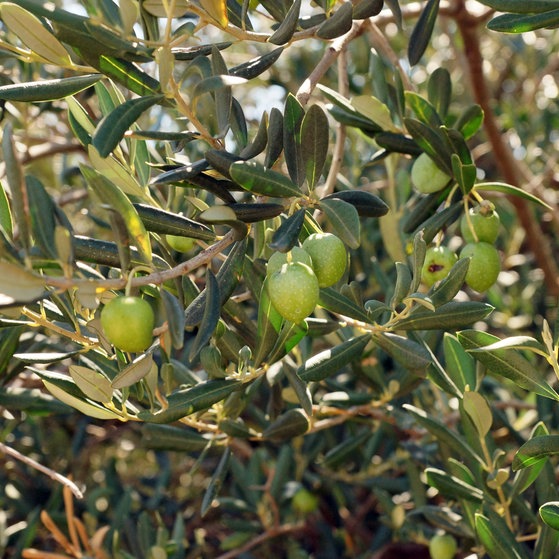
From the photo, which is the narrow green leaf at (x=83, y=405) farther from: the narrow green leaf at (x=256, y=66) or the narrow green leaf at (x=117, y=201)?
the narrow green leaf at (x=256, y=66)

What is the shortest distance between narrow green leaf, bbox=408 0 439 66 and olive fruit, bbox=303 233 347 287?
0.67 metres

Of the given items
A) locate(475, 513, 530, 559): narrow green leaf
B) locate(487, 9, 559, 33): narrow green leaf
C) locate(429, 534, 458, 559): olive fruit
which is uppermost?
locate(487, 9, 559, 33): narrow green leaf

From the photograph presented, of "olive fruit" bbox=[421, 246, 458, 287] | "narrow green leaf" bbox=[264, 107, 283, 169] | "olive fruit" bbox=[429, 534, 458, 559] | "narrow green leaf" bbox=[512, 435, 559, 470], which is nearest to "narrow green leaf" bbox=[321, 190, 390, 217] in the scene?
"narrow green leaf" bbox=[264, 107, 283, 169]

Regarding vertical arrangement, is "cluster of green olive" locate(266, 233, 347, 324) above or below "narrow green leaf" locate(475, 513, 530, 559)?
above

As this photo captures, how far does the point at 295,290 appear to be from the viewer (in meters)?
1.06

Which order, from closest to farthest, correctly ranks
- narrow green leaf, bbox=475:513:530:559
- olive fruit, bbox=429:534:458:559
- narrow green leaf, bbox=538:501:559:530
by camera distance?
narrow green leaf, bbox=538:501:559:530 < narrow green leaf, bbox=475:513:530:559 < olive fruit, bbox=429:534:458:559

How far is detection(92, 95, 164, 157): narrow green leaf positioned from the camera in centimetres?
109

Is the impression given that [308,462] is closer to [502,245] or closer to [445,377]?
[445,377]

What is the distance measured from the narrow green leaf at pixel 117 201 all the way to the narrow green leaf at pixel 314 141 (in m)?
0.30

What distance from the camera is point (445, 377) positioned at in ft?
5.02

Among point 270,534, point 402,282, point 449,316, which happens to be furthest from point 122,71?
point 270,534

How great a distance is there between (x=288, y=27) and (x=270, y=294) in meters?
0.43

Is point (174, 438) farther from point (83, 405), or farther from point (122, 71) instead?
point (122, 71)

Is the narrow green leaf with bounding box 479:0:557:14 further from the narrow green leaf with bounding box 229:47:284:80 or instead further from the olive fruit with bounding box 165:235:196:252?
the olive fruit with bounding box 165:235:196:252
